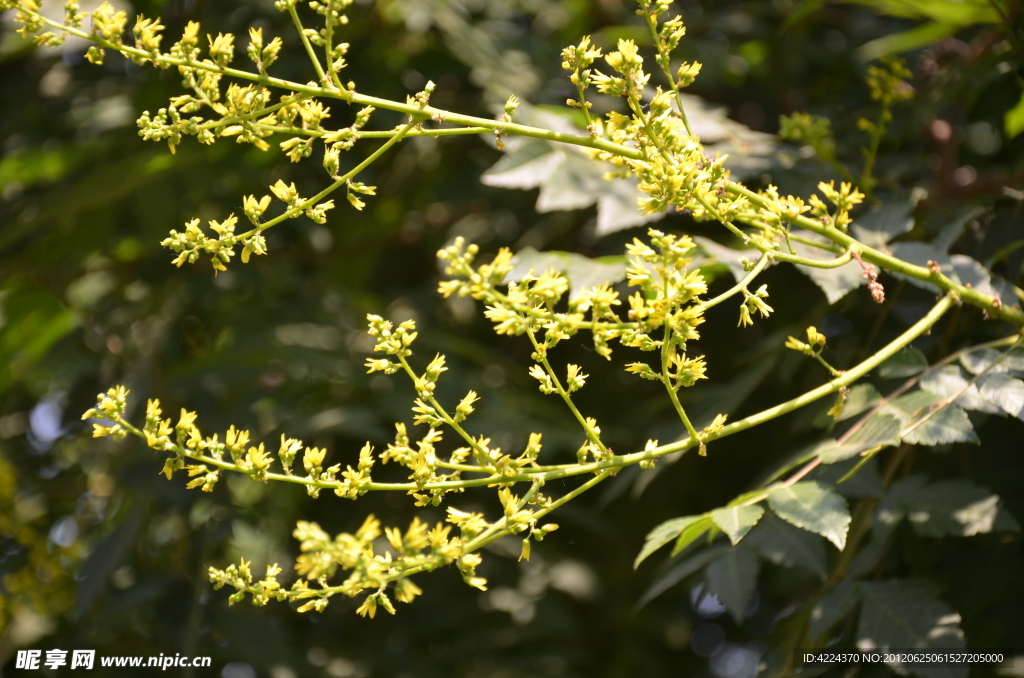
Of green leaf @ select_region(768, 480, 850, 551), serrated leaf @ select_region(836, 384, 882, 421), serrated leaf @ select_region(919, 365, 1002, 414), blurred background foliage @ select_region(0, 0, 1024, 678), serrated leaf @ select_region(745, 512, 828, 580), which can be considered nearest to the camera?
green leaf @ select_region(768, 480, 850, 551)

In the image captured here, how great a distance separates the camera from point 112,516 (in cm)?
240

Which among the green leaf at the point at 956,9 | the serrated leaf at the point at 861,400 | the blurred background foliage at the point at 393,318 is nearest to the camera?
the serrated leaf at the point at 861,400

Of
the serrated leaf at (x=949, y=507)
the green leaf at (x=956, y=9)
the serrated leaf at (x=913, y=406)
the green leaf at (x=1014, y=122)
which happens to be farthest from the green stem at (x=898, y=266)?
the green leaf at (x=956, y=9)

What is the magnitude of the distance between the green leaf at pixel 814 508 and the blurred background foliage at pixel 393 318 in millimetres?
585

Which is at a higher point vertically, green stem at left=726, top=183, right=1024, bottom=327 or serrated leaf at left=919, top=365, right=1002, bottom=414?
green stem at left=726, top=183, right=1024, bottom=327

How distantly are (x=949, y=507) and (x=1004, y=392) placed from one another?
0.31 metres

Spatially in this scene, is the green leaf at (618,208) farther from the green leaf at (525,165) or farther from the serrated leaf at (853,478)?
the serrated leaf at (853,478)

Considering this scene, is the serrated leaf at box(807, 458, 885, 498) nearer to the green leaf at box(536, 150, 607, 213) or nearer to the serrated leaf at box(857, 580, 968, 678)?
the serrated leaf at box(857, 580, 968, 678)

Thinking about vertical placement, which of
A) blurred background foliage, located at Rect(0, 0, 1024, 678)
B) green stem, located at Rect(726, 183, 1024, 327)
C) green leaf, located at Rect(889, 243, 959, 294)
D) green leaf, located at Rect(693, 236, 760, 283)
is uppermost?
green stem, located at Rect(726, 183, 1024, 327)

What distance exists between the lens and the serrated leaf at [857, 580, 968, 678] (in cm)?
139

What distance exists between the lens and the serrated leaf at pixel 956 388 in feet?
4.26

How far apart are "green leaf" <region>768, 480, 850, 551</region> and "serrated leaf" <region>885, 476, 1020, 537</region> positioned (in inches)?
13.0

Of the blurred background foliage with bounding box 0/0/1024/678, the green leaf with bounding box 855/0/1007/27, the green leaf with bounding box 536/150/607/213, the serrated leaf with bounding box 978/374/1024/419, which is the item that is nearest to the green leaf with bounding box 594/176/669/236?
the green leaf with bounding box 536/150/607/213

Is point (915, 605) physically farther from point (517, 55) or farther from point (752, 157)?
point (517, 55)
